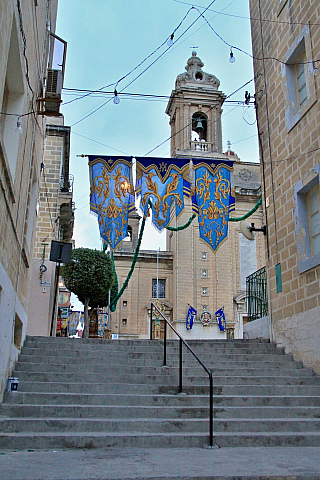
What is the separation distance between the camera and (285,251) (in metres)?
9.77

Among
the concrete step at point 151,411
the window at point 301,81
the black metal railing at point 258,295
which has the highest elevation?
the window at point 301,81

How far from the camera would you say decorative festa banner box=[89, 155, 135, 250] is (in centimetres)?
1092

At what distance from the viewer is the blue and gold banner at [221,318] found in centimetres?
3225

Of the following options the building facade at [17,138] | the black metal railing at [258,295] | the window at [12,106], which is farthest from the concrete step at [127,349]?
the window at [12,106]

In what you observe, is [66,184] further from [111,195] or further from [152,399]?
[152,399]

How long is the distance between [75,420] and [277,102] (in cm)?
829

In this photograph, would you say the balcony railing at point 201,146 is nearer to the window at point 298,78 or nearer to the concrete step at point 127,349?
the window at point 298,78

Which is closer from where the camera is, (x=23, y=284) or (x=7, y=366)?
(x=7, y=366)

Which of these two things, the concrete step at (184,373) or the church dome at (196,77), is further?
the church dome at (196,77)

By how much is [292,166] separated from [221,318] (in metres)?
23.7

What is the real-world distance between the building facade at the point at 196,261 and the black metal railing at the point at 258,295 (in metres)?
19.8

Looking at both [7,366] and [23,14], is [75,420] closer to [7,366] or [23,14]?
[7,366]

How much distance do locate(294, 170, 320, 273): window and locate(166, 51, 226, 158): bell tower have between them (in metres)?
26.2

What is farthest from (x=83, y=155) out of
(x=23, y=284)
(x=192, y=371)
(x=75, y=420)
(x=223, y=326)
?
(x=223, y=326)
